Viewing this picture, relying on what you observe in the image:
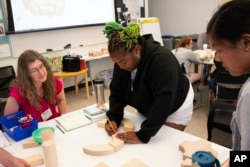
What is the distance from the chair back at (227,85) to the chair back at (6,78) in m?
2.68

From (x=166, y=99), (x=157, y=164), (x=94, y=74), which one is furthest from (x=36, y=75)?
(x=94, y=74)

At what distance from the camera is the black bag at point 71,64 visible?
12.3ft

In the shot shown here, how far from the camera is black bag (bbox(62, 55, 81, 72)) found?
374cm

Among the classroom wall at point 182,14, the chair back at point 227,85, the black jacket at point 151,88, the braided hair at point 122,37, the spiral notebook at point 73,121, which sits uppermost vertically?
the classroom wall at point 182,14

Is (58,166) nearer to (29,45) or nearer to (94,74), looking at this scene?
(29,45)

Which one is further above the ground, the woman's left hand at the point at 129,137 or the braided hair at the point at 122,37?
the braided hair at the point at 122,37

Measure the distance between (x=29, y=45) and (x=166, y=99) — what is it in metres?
3.05

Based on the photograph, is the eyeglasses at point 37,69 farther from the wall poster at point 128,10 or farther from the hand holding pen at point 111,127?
the wall poster at point 128,10

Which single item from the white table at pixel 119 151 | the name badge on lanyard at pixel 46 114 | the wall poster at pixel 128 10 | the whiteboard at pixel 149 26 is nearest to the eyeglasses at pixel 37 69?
the name badge on lanyard at pixel 46 114

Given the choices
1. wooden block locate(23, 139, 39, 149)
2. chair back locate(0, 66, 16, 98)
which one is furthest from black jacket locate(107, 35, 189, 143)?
chair back locate(0, 66, 16, 98)

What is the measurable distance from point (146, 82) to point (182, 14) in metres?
5.19

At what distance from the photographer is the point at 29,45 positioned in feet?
12.3

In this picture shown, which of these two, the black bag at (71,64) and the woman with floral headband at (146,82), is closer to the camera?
the woman with floral headband at (146,82)

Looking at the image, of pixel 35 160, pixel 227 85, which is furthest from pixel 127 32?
pixel 227 85
